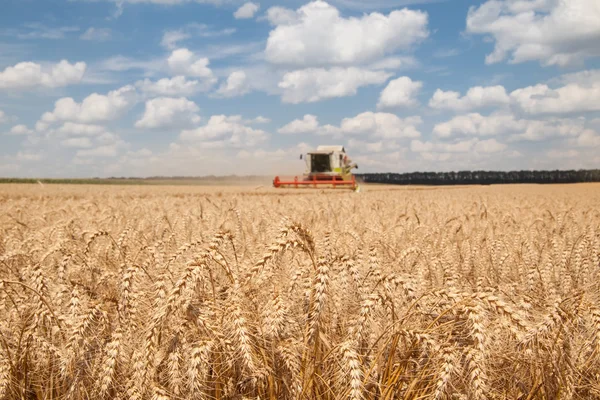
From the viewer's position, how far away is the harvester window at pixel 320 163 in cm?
3372

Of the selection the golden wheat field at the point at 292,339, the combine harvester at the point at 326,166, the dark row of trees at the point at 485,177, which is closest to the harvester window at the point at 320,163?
the combine harvester at the point at 326,166

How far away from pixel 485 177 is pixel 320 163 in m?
58.2

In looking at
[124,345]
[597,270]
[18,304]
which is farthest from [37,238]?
[597,270]

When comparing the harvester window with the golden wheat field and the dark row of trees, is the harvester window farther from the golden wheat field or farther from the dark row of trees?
the dark row of trees

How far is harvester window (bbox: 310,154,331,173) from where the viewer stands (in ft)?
111

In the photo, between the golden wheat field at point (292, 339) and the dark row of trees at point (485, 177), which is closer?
the golden wheat field at point (292, 339)

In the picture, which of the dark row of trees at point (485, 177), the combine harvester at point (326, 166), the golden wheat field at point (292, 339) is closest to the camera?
the golden wheat field at point (292, 339)

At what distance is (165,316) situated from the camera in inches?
72.2

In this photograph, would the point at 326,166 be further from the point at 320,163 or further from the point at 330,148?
the point at 330,148

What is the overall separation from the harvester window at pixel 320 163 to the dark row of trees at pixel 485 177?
46.5 m

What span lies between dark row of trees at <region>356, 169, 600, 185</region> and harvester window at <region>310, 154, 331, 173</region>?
46.5m

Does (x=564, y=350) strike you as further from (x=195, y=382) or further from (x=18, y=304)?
(x=18, y=304)

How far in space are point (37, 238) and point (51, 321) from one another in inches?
94.4

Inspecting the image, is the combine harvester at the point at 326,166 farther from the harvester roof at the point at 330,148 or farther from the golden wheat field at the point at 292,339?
the golden wheat field at the point at 292,339
